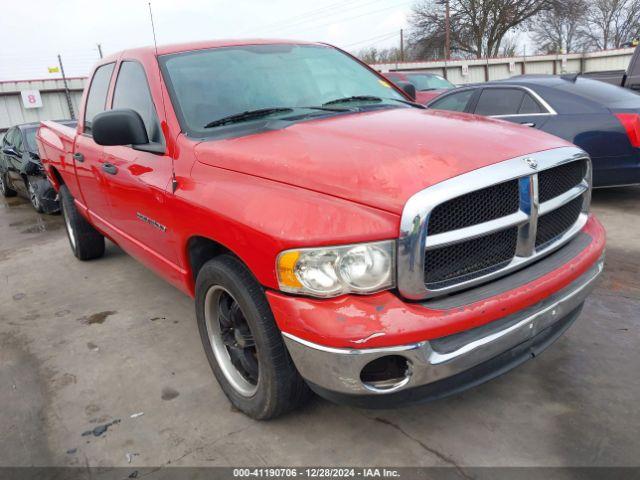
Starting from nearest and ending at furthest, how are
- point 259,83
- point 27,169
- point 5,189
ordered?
point 259,83, point 27,169, point 5,189

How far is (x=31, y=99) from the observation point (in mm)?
22125

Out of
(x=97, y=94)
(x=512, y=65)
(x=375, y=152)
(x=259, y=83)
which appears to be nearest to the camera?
(x=375, y=152)

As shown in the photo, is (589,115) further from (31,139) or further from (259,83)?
A: (31,139)

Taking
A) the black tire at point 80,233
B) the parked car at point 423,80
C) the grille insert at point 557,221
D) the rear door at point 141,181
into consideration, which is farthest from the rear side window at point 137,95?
the parked car at point 423,80

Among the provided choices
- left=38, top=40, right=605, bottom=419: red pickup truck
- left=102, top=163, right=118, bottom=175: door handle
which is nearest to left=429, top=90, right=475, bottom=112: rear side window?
left=38, top=40, right=605, bottom=419: red pickup truck

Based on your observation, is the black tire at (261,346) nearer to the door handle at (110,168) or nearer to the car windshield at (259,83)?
the car windshield at (259,83)

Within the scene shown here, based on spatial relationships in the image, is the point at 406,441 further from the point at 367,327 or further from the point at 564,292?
the point at 564,292

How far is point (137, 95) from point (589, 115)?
15.8ft

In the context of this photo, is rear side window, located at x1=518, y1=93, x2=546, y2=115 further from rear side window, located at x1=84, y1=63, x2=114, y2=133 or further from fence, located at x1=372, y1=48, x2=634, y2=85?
fence, located at x1=372, y1=48, x2=634, y2=85

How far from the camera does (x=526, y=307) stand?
6.95ft

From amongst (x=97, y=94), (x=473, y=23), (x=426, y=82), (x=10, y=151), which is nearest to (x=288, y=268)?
(x=97, y=94)

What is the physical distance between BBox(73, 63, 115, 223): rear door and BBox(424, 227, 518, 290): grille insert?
8.80 feet

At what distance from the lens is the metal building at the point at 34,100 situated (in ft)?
71.7

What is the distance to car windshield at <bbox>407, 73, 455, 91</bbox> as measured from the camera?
470 inches
